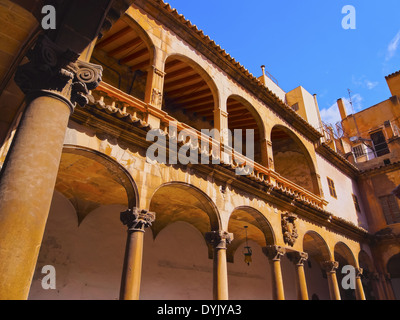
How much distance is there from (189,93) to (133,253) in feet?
27.9

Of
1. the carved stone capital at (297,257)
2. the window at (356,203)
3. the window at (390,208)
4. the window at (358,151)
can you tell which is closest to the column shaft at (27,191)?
the carved stone capital at (297,257)

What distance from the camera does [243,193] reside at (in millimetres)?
9578

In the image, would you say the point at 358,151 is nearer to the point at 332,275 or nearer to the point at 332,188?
the point at 332,188

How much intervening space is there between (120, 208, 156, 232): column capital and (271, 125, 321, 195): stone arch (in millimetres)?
9701

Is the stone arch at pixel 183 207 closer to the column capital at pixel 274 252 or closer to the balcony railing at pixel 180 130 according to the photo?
the balcony railing at pixel 180 130

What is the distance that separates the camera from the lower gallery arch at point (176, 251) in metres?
9.91

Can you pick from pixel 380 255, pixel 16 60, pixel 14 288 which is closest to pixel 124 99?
pixel 16 60

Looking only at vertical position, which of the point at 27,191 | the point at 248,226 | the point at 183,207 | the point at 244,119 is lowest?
the point at 27,191

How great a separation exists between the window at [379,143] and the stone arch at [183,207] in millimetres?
18201

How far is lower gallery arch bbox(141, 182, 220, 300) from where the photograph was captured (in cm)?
991

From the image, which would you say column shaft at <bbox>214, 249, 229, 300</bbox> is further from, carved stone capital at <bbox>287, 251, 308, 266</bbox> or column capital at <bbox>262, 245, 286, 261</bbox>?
carved stone capital at <bbox>287, 251, 308, 266</bbox>

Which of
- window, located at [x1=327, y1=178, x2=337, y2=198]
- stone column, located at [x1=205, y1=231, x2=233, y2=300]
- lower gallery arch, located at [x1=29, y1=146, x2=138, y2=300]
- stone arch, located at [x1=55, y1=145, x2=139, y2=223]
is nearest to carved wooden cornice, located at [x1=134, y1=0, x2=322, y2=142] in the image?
window, located at [x1=327, y1=178, x2=337, y2=198]

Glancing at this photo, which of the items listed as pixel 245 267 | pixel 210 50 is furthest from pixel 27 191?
pixel 245 267

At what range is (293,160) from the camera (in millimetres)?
16281
